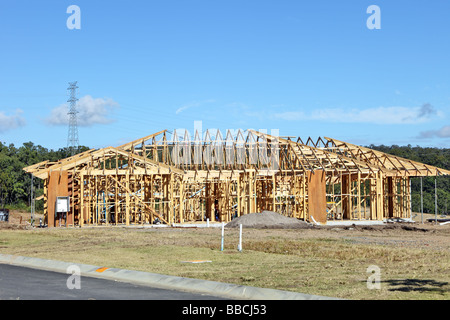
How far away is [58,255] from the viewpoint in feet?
67.1

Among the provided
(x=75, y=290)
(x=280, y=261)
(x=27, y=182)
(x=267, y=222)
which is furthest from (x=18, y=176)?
(x=75, y=290)

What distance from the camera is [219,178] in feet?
147

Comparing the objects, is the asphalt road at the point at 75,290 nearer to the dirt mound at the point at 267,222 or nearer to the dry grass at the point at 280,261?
the dry grass at the point at 280,261

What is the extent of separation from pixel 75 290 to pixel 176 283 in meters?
2.34

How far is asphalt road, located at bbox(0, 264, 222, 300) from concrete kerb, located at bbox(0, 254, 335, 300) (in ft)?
1.72

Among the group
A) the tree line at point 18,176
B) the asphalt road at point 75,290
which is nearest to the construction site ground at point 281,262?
the asphalt road at point 75,290

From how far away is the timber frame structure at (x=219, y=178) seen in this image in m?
41.8

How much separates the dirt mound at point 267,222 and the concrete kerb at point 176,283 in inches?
878

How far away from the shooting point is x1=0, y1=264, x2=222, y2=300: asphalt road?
1145 centimetres
